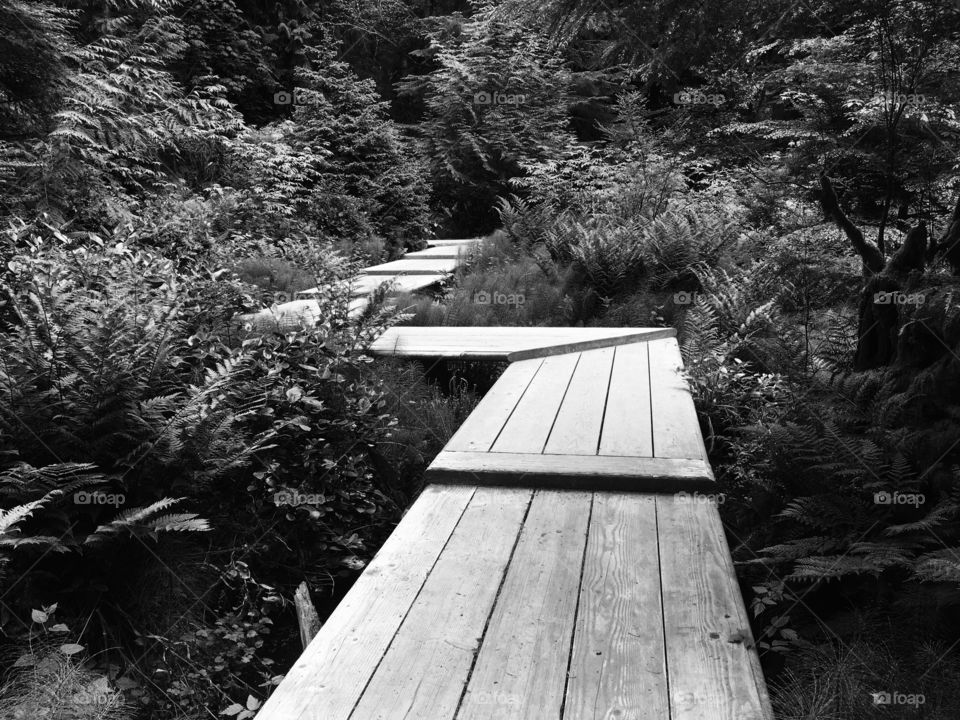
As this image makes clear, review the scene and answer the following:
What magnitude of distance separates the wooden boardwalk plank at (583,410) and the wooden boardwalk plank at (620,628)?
0.63 meters

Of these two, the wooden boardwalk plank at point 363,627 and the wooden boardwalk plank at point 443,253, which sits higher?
the wooden boardwalk plank at point 443,253

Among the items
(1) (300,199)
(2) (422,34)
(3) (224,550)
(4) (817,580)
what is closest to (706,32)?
(4) (817,580)

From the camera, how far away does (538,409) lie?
3.69 metres

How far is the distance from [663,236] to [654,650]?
5.89 meters

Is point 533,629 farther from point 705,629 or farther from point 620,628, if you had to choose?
point 705,629

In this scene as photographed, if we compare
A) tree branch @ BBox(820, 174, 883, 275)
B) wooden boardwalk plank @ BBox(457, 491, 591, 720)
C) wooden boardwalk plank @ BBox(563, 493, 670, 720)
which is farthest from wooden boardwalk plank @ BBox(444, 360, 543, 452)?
tree branch @ BBox(820, 174, 883, 275)

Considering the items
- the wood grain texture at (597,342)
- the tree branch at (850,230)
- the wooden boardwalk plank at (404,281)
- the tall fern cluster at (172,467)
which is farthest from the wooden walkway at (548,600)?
the wooden boardwalk plank at (404,281)

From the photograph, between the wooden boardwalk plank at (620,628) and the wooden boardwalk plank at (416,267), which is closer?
the wooden boardwalk plank at (620,628)

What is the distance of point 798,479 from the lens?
9.68 feet

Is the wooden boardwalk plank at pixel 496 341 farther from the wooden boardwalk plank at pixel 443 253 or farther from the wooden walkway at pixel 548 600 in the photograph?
the wooden boardwalk plank at pixel 443 253

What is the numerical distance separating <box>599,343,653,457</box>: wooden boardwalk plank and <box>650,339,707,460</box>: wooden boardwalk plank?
4 centimetres

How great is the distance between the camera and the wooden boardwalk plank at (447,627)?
4.99 feet

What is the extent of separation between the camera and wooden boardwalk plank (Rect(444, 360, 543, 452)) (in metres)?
3.17

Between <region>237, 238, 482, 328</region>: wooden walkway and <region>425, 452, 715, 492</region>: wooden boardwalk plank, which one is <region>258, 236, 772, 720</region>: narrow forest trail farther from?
<region>237, 238, 482, 328</region>: wooden walkway
